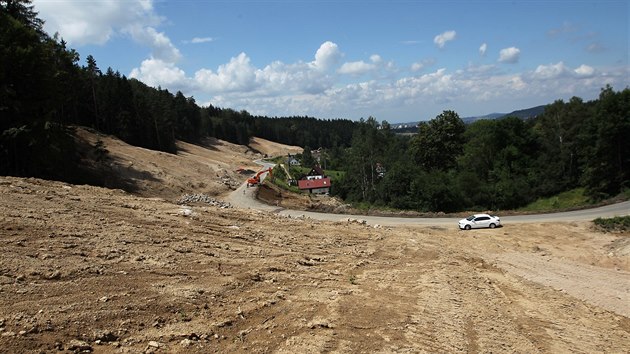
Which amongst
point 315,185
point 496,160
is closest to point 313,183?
point 315,185

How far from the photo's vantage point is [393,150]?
233ft

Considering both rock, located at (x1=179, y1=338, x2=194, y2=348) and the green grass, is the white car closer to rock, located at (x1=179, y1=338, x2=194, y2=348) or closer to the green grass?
rock, located at (x1=179, y1=338, x2=194, y2=348)

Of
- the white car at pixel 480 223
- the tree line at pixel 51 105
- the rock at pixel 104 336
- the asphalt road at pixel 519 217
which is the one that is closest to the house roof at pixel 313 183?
the tree line at pixel 51 105

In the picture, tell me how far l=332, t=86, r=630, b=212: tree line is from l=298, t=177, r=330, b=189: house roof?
6.30m

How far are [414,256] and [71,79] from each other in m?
56.3

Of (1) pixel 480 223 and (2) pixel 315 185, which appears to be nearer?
(1) pixel 480 223

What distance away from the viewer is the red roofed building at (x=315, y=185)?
7581cm

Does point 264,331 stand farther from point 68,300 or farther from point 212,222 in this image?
point 212,222

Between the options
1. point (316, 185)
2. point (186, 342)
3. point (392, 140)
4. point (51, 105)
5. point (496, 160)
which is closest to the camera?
point (186, 342)

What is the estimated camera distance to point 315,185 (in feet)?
254

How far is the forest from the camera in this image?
103ft

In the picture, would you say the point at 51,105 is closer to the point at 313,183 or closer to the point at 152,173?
the point at 152,173

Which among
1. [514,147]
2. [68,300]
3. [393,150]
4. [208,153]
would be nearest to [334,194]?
[393,150]

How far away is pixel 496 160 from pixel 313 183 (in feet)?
100
